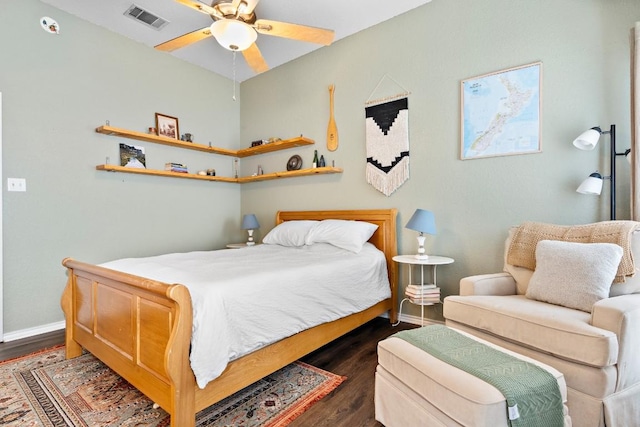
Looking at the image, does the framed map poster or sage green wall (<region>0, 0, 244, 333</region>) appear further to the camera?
sage green wall (<region>0, 0, 244, 333</region>)

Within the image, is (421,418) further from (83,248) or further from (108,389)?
(83,248)

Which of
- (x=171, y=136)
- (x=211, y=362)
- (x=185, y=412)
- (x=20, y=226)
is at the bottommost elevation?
A: (x=185, y=412)

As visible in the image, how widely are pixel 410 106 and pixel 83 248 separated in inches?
134

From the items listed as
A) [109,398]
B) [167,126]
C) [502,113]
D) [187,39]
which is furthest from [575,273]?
[167,126]

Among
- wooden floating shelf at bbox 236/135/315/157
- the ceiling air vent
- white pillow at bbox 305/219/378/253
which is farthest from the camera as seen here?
wooden floating shelf at bbox 236/135/315/157

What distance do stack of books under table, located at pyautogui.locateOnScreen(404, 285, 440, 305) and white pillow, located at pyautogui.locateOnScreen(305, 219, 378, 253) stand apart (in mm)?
562

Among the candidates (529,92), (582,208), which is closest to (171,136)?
(529,92)

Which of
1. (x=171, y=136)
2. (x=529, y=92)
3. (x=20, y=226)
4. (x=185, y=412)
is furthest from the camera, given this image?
(x=171, y=136)

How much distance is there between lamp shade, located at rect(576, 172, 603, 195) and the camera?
6.63 feet

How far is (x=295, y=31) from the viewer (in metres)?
2.34

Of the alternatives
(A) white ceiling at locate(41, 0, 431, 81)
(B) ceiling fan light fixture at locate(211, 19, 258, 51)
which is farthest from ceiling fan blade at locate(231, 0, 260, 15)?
(A) white ceiling at locate(41, 0, 431, 81)

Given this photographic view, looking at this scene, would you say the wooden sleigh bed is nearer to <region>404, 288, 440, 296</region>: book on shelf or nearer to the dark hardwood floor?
the dark hardwood floor

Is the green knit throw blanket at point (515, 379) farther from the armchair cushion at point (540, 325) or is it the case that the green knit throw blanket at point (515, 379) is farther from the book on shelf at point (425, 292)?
the book on shelf at point (425, 292)

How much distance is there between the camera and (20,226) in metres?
2.73
